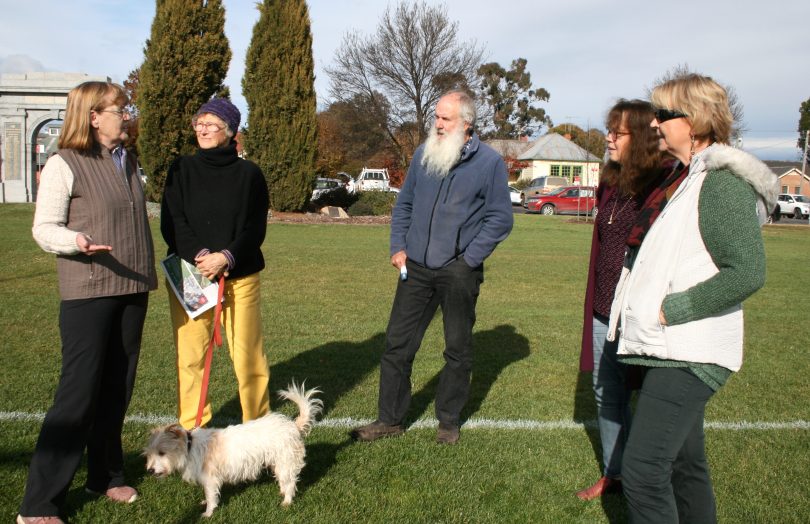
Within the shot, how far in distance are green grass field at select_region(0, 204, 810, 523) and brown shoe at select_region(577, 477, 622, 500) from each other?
0.20 ft

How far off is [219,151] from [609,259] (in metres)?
2.41

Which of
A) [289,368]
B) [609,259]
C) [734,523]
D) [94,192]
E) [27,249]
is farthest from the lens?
[27,249]

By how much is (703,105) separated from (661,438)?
1.30 metres

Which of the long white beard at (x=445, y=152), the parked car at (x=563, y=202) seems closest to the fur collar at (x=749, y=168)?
the long white beard at (x=445, y=152)

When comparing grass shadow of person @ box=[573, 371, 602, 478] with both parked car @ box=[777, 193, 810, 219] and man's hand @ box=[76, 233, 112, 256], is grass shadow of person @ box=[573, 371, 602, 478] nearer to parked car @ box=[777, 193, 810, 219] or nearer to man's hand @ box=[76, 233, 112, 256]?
man's hand @ box=[76, 233, 112, 256]

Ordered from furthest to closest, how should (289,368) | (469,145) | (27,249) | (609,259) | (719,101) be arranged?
(27,249)
(289,368)
(469,145)
(609,259)
(719,101)

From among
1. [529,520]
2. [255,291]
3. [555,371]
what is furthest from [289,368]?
[529,520]

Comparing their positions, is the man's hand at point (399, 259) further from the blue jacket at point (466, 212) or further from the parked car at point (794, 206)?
the parked car at point (794, 206)

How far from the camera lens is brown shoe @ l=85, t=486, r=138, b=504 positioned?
3537mm

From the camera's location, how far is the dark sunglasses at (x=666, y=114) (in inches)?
104

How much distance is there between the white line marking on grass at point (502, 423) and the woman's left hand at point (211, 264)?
140cm

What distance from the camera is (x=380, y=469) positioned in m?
4.11

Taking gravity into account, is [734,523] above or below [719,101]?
below

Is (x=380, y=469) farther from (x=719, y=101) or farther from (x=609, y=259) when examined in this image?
(x=719, y=101)
